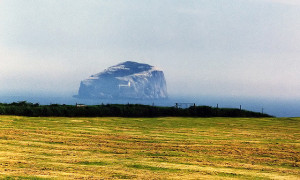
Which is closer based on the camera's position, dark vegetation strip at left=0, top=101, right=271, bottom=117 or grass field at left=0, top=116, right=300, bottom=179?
grass field at left=0, top=116, right=300, bottom=179

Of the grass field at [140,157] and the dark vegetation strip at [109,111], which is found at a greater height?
the dark vegetation strip at [109,111]

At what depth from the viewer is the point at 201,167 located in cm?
1836

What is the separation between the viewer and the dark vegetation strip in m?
49.8

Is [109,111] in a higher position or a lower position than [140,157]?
higher

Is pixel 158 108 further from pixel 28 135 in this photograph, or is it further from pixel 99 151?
pixel 99 151

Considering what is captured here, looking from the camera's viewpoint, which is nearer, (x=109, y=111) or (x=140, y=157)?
(x=140, y=157)

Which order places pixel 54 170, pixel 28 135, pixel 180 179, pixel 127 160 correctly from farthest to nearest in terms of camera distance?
1. pixel 28 135
2. pixel 127 160
3. pixel 54 170
4. pixel 180 179

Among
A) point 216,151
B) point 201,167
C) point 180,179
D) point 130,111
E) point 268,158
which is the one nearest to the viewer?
point 180,179

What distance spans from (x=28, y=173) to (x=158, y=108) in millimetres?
41354

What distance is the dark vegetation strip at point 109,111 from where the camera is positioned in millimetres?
49844

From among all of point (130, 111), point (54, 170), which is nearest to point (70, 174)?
point (54, 170)

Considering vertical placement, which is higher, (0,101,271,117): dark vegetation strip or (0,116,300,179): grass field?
(0,101,271,117): dark vegetation strip

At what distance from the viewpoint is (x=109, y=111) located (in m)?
54.1

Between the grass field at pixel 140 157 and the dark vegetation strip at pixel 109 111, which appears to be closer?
the grass field at pixel 140 157
